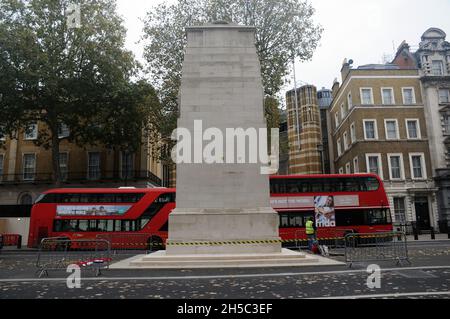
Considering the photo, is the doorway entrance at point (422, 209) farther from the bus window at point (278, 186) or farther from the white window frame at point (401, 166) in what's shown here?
the bus window at point (278, 186)

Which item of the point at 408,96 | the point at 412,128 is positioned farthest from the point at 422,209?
the point at 408,96

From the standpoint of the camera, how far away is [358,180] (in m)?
21.7

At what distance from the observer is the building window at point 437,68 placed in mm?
36188

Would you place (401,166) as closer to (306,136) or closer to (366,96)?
(366,96)

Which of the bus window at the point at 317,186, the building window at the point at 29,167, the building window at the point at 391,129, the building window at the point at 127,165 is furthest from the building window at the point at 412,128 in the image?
the building window at the point at 29,167

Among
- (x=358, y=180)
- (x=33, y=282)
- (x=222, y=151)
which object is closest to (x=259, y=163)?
(x=222, y=151)

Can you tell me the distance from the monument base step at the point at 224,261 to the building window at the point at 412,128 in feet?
93.0

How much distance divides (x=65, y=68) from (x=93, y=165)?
36.1 feet

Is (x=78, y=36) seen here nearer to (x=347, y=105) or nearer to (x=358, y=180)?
(x=358, y=180)

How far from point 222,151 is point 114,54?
17.6 meters

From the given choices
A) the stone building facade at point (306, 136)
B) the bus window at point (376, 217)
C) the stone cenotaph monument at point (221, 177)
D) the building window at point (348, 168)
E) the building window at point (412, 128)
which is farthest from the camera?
the stone building facade at point (306, 136)

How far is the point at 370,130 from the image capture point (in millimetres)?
35906

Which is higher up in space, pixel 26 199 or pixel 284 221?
pixel 26 199

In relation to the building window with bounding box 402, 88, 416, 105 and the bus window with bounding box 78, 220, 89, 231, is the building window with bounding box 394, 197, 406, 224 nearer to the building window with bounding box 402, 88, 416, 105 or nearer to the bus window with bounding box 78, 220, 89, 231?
the building window with bounding box 402, 88, 416, 105
